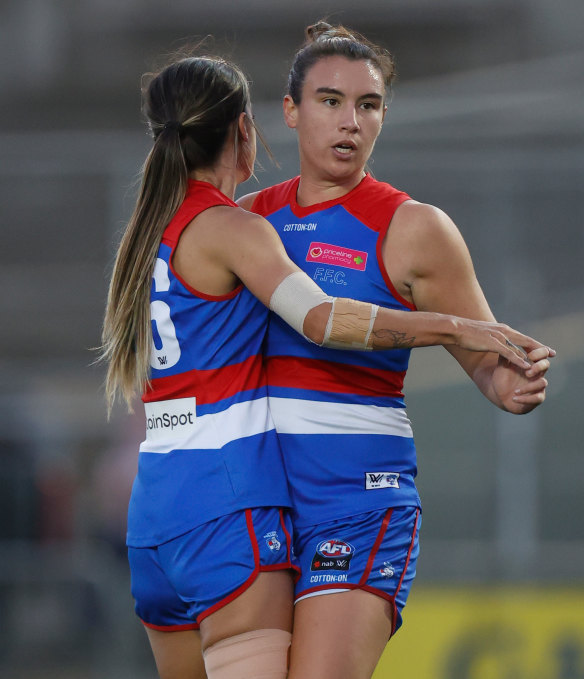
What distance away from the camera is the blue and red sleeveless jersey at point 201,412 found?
2.67 metres

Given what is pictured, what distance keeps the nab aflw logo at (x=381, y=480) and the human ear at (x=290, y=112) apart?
1064mm

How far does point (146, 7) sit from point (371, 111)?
55.4 ft

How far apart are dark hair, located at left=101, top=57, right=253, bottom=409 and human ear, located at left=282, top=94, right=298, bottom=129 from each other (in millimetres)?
302

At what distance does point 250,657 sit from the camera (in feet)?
8.39

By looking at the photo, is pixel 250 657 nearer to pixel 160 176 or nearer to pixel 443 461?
pixel 160 176

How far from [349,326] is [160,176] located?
65cm

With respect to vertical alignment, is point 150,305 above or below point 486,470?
above

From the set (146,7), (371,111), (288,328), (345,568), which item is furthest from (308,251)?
(146,7)

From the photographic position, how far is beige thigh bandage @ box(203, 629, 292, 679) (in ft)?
8.39

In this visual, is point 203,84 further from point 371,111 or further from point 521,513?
point 521,513

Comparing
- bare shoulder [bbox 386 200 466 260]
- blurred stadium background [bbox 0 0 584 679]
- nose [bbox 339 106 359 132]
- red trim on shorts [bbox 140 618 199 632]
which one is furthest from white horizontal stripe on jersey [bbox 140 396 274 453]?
blurred stadium background [bbox 0 0 584 679]

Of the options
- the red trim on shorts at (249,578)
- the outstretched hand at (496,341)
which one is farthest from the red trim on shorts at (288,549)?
the outstretched hand at (496,341)

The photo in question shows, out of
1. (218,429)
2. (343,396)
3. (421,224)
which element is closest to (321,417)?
(343,396)

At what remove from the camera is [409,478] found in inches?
117
